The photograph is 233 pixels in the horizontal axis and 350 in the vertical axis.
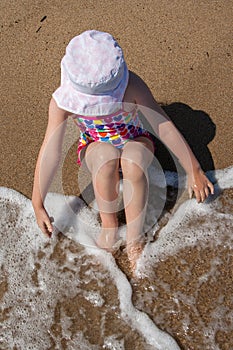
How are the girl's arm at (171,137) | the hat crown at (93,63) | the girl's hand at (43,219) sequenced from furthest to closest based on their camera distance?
1. the girl's hand at (43,219)
2. the girl's arm at (171,137)
3. the hat crown at (93,63)

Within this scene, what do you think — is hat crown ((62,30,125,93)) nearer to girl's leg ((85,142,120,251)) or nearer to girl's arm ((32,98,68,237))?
girl's arm ((32,98,68,237))

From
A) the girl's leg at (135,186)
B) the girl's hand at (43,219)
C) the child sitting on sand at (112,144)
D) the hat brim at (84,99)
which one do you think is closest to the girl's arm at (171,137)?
the child sitting on sand at (112,144)

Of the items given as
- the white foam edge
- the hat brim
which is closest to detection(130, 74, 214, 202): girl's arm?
the hat brim

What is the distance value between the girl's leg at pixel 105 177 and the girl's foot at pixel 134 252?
112 millimetres

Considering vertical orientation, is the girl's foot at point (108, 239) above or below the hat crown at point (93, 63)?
below

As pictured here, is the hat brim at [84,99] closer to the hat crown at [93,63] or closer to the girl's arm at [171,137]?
the hat crown at [93,63]

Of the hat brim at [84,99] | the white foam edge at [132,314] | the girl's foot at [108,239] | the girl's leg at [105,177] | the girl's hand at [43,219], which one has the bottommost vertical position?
the white foam edge at [132,314]

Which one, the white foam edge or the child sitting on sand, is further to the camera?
the white foam edge

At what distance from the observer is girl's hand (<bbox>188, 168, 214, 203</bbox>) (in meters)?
2.76

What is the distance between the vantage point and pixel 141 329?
263 cm

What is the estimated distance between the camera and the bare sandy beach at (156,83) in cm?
272

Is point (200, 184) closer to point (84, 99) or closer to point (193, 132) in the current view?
point (193, 132)

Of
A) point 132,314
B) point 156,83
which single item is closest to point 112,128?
point 156,83

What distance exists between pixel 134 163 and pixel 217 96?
887mm
